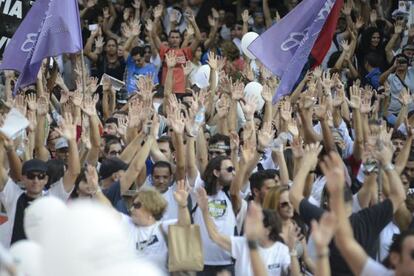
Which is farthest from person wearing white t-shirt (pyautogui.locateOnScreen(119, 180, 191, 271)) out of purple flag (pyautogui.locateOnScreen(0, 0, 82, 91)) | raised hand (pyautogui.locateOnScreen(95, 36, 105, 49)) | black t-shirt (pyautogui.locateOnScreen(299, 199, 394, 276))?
raised hand (pyautogui.locateOnScreen(95, 36, 105, 49))

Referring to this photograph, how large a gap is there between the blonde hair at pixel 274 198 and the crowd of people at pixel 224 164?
0.04 feet

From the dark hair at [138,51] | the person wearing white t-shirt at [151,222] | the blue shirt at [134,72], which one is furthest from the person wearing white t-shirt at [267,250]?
the dark hair at [138,51]

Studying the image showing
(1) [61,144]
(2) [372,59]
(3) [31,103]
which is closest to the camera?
(1) [61,144]

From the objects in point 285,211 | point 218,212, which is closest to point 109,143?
point 218,212

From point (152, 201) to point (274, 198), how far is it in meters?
0.89

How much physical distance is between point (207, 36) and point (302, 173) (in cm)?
941

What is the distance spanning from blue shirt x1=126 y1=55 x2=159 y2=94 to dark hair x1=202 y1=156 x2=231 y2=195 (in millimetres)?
5569

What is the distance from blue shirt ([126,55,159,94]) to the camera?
1478 centimetres

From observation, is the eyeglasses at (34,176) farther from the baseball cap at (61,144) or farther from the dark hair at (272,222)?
the baseball cap at (61,144)

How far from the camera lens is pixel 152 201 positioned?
26.7 ft

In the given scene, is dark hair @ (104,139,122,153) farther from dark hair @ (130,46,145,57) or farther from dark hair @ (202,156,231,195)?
dark hair @ (130,46,145,57)

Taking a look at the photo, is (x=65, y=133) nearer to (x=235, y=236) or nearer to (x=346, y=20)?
(x=235, y=236)

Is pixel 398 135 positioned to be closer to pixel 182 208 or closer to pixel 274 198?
pixel 274 198

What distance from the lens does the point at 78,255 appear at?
14.1ft
